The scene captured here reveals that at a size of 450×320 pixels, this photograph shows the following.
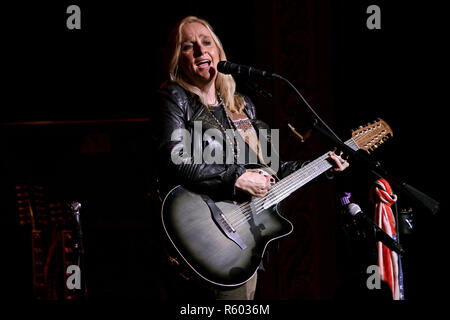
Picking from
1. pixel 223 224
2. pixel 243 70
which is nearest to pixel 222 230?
pixel 223 224

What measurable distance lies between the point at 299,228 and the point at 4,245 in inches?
104

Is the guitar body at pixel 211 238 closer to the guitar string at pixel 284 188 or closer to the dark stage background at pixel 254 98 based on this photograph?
the guitar string at pixel 284 188

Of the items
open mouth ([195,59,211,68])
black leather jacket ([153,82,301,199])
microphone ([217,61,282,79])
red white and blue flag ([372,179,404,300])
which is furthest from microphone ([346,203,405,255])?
open mouth ([195,59,211,68])

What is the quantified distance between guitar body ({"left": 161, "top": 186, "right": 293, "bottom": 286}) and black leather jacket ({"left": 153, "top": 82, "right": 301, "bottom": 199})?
0.06 metres

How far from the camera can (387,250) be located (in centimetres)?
253

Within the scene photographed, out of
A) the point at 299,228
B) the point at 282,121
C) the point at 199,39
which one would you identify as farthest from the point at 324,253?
the point at 199,39

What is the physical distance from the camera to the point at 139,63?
14.2 ft

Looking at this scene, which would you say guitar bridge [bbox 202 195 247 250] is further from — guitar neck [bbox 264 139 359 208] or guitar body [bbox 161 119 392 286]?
guitar neck [bbox 264 139 359 208]

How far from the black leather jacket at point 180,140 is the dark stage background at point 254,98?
0.34 feet

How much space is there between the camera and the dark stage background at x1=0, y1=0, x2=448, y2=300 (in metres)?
3.01

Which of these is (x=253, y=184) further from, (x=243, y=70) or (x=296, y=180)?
(x=243, y=70)

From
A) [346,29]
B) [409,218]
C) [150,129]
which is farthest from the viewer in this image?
[346,29]

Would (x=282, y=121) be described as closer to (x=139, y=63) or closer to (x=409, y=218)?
(x=409, y=218)

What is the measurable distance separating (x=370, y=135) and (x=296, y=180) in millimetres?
534
